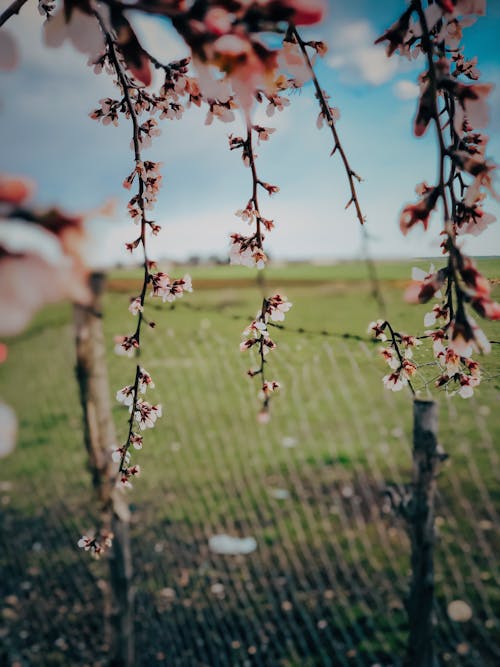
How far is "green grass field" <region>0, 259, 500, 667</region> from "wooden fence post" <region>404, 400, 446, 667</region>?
0.13 meters

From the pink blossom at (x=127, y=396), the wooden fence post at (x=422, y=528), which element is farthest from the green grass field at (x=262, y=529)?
the pink blossom at (x=127, y=396)

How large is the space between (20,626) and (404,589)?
6.51ft

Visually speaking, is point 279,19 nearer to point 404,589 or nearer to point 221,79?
point 221,79

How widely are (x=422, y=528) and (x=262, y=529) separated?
69.0 inches

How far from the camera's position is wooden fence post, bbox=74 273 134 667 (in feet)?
6.70

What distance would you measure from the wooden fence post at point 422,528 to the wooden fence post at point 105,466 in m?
1.17

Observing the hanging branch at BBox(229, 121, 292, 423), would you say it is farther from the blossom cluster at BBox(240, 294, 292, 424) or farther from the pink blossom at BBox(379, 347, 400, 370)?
the pink blossom at BBox(379, 347, 400, 370)

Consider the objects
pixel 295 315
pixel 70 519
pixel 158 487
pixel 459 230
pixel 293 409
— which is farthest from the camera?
pixel 295 315

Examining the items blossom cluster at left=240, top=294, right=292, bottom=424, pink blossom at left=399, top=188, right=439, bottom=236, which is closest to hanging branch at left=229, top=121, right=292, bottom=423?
blossom cluster at left=240, top=294, right=292, bottom=424

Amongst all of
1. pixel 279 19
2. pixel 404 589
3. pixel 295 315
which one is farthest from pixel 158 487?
pixel 295 315

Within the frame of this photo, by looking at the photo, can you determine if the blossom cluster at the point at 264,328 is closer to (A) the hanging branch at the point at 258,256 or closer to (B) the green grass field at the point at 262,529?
(A) the hanging branch at the point at 258,256

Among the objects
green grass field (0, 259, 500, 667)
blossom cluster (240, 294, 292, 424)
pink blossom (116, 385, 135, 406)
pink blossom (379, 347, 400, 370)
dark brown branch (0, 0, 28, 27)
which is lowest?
green grass field (0, 259, 500, 667)

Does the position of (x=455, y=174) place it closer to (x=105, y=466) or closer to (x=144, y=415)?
(x=144, y=415)

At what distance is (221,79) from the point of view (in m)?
0.79
